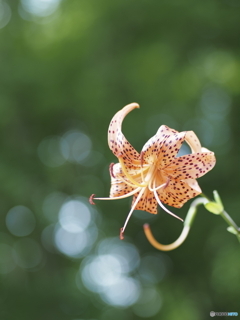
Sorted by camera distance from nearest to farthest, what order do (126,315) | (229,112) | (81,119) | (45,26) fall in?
(229,112)
(45,26)
(81,119)
(126,315)

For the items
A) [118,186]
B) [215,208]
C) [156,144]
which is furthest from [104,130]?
[215,208]

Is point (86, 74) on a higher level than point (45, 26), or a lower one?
lower

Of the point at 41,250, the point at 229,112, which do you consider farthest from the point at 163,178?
the point at 41,250

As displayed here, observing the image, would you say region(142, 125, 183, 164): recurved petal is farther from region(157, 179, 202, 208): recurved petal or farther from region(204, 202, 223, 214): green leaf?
region(204, 202, 223, 214): green leaf

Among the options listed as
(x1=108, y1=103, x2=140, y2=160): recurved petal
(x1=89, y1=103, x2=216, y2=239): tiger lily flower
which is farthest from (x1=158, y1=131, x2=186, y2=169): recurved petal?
(x1=108, y1=103, x2=140, y2=160): recurved petal

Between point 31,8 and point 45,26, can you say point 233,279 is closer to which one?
point 45,26

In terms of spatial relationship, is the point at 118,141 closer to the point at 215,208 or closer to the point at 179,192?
the point at 179,192

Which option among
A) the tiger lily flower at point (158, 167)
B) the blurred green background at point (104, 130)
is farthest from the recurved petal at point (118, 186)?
the blurred green background at point (104, 130)
